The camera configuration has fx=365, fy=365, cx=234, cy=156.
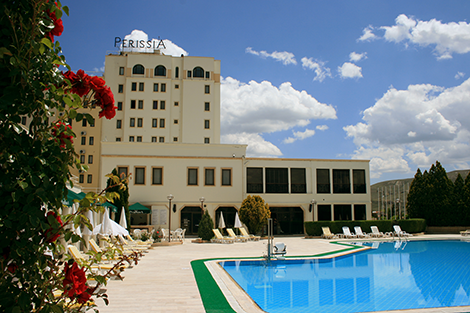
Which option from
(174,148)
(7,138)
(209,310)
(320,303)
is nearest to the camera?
(7,138)

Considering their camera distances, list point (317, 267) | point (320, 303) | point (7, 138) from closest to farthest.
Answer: point (7, 138) → point (320, 303) → point (317, 267)

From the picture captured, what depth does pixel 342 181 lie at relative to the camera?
32250 mm

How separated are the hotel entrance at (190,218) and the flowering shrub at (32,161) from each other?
1095 inches

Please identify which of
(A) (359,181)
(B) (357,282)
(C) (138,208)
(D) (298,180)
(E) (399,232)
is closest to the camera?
(B) (357,282)

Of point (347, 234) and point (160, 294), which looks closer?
point (160, 294)

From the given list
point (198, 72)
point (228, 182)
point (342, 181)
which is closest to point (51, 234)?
point (228, 182)

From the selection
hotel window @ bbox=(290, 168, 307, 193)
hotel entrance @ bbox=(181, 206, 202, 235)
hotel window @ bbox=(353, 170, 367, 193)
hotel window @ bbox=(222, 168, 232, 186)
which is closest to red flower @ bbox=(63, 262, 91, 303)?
hotel entrance @ bbox=(181, 206, 202, 235)

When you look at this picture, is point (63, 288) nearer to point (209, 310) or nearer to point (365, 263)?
point (209, 310)

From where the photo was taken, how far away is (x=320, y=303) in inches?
361

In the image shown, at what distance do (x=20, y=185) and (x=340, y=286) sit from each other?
1096cm

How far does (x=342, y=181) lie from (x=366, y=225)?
4593 millimetres

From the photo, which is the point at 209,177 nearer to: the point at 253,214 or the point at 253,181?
the point at 253,181

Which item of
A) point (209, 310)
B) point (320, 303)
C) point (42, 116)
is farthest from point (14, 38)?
point (320, 303)

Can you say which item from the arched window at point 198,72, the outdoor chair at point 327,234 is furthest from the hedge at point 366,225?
the arched window at point 198,72
